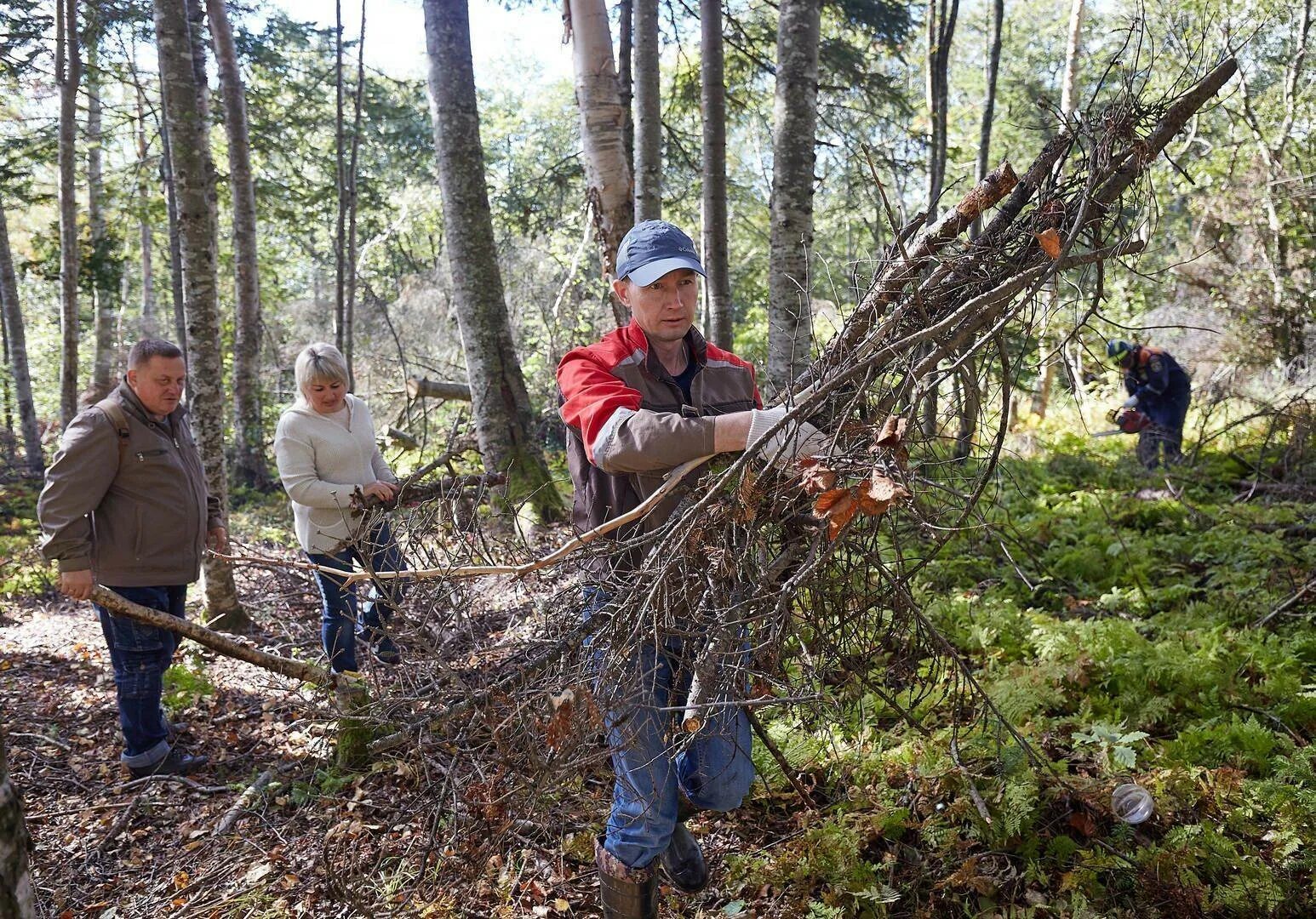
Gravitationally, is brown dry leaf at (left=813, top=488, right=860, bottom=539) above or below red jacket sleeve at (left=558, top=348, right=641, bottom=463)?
below

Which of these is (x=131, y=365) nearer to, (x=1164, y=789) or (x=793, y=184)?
(x=793, y=184)

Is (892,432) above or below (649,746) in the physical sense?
above

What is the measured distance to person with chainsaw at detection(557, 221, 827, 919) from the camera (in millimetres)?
2531

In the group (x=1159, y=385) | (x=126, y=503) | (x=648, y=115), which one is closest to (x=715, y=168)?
(x=648, y=115)

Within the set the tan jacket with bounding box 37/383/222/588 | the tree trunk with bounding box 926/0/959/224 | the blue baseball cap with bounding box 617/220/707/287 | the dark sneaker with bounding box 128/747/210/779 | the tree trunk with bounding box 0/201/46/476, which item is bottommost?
the dark sneaker with bounding box 128/747/210/779

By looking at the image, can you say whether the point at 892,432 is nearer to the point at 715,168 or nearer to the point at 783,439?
the point at 783,439

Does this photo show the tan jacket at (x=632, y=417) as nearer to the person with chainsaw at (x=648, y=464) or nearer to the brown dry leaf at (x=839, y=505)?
the person with chainsaw at (x=648, y=464)

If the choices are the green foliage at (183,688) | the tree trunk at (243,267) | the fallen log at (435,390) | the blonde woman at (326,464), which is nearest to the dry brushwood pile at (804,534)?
the blonde woman at (326,464)

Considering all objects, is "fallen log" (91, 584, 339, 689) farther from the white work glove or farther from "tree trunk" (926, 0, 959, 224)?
"tree trunk" (926, 0, 959, 224)

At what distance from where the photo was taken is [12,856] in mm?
2166

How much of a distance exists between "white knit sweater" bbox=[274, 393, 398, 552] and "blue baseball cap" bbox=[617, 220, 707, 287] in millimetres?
2634

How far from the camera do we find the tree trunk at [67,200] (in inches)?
442

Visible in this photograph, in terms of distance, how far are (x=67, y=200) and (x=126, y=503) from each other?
9.40 meters

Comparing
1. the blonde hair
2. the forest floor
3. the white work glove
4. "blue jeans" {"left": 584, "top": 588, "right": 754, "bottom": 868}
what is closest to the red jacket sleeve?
the white work glove
